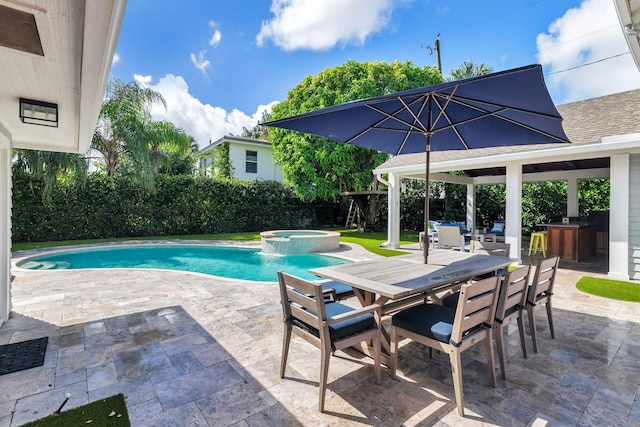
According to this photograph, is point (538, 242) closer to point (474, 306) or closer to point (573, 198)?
point (573, 198)

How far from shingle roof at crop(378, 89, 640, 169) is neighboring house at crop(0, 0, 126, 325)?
8.94 m

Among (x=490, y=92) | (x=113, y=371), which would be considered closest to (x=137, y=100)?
(x=113, y=371)

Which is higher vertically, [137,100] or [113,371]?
[137,100]

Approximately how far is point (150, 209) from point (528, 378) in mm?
15317

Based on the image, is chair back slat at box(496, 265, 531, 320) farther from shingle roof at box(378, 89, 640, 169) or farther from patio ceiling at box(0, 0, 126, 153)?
shingle roof at box(378, 89, 640, 169)

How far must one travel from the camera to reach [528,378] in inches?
118

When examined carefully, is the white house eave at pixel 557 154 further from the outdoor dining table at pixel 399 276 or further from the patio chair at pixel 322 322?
the patio chair at pixel 322 322

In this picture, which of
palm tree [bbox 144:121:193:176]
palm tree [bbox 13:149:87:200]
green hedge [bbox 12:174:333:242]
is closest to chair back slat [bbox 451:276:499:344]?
palm tree [bbox 13:149:87:200]

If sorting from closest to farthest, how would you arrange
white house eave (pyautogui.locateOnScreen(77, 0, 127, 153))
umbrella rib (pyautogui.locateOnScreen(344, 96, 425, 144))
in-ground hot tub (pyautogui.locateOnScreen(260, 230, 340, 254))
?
white house eave (pyautogui.locateOnScreen(77, 0, 127, 153)) → umbrella rib (pyautogui.locateOnScreen(344, 96, 425, 144)) → in-ground hot tub (pyautogui.locateOnScreen(260, 230, 340, 254))

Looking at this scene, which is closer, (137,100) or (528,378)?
(528,378)

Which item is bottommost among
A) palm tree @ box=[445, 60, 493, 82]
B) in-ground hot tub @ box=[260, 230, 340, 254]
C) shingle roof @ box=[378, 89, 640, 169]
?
in-ground hot tub @ box=[260, 230, 340, 254]

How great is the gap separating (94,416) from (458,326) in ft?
9.60

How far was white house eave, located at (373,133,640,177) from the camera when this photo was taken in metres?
6.62

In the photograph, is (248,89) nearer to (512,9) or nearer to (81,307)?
(512,9)
